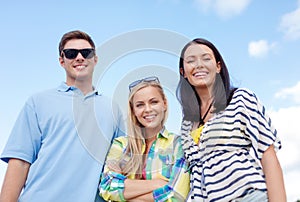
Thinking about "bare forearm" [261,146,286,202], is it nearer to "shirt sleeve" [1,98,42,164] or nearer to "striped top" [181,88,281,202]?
"striped top" [181,88,281,202]

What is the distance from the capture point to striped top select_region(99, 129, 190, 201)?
3521mm

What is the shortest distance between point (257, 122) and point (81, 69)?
2.02m

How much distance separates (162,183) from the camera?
357 cm

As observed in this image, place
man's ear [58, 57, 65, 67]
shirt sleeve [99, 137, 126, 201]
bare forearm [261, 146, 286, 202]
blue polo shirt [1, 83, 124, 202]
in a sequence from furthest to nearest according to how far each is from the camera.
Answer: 1. man's ear [58, 57, 65, 67]
2. blue polo shirt [1, 83, 124, 202]
3. shirt sleeve [99, 137, 126, 201]
4. bare forearm [261, 146, 286, 202]

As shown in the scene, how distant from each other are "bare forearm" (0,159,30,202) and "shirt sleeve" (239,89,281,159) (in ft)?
7.55

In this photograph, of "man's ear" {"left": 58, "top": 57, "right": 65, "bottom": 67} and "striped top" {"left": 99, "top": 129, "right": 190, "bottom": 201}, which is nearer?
"striped top" {"left": 99, "top": 129, "right": 190, "bottom": 201}

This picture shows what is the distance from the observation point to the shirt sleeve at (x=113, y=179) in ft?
11.9

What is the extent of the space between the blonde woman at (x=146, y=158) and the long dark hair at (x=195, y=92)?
189 millimetres

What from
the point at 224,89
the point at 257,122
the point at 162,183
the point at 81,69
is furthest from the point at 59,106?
the point at 257,122

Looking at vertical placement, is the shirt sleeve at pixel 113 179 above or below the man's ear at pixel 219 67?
below

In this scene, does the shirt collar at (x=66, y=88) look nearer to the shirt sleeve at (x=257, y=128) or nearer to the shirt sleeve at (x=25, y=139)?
the shirt sleeve at (x=25, y=139)

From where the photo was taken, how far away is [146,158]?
3732 millimetres

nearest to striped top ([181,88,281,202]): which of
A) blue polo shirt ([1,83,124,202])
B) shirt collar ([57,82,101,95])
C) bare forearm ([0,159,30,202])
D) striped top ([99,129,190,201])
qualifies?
striped top ([99,129,190,201])

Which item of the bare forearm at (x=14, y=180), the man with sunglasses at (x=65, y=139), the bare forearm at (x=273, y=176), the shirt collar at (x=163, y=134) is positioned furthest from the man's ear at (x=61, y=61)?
the bare forearm at (x=273, y=176)
